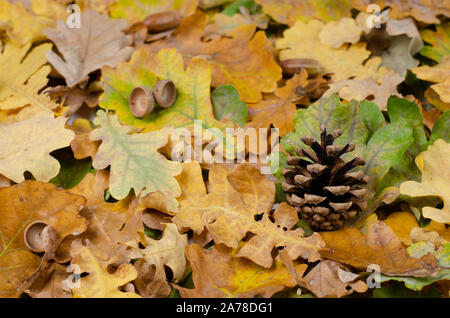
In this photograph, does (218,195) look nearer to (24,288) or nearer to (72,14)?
(24,288)

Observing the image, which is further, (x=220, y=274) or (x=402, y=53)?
(x=402, y=53)

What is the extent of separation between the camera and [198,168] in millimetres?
747

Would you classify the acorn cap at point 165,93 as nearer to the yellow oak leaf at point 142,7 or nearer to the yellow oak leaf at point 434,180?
the yellow oak leaf at point 142,7

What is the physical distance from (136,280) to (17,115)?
0.41m

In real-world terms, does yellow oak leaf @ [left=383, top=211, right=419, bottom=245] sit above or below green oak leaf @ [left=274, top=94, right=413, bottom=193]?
below

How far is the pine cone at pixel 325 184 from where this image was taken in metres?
0.65

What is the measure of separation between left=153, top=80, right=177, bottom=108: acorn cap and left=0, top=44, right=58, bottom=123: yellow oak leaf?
0.18 m

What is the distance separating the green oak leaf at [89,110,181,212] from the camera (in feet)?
2.33

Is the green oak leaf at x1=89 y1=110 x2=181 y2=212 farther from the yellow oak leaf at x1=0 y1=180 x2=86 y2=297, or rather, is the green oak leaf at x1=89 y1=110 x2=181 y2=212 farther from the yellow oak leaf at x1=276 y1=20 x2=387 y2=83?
the yellow oak leaf at x1=276 y1=20 x2=387 y2=83

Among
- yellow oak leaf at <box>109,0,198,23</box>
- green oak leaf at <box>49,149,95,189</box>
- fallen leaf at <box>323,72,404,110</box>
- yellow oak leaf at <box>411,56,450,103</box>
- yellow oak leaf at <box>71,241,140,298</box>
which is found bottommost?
green oak leaf at <box>49,149,95,189</box>

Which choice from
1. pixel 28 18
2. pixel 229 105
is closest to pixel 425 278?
pixel 229 105

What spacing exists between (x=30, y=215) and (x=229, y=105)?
370 millimetres

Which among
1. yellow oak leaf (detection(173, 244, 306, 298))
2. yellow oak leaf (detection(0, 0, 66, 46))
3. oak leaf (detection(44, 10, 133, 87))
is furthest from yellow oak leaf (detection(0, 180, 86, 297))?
yellow oak leaf (detection(0, 0, 66, 46))
